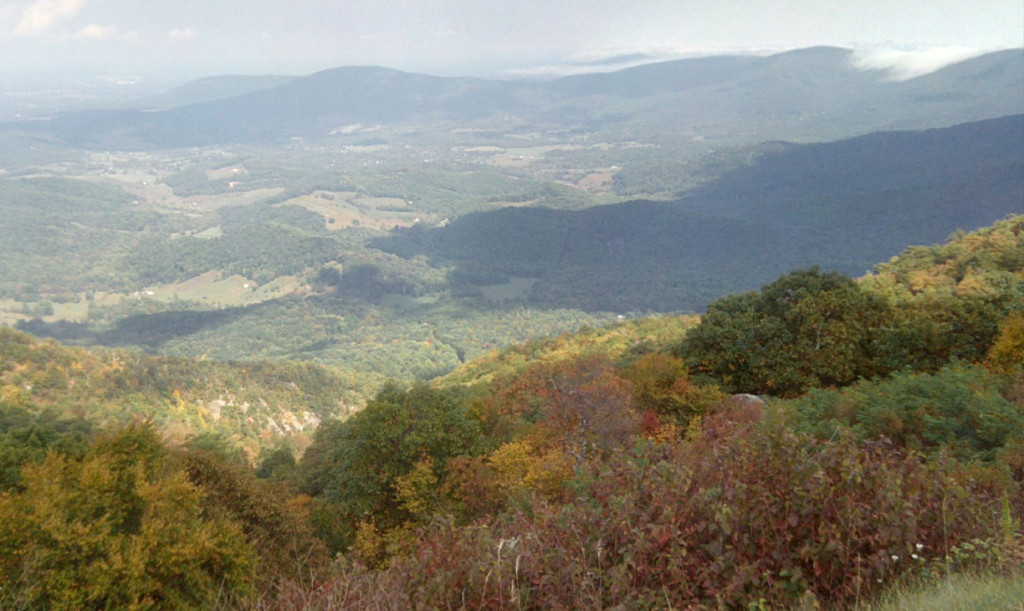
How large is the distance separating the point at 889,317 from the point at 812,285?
3194 mm

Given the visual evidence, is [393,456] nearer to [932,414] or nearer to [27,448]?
[27,448]

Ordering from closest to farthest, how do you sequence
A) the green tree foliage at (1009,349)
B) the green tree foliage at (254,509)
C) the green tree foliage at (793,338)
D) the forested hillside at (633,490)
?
1. the forested hillside at (633,490)
2. the green tree foliage at (254,509)
3. the green tree foliage at (1009,349)
4. the green tree foliage at (793,338)

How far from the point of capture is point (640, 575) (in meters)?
4.84

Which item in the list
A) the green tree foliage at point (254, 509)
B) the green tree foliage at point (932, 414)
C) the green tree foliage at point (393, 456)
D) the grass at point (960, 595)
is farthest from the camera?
the green tree foliage at point (393, 456)

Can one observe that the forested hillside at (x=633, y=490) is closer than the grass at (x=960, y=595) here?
No

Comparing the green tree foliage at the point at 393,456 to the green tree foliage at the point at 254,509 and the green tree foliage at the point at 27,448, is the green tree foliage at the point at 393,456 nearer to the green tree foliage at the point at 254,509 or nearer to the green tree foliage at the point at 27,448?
the green tree foliage at the point at 254,509

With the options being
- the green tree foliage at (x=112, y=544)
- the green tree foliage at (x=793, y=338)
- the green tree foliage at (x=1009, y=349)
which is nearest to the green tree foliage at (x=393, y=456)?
the green tree foliage at (x=112, y=544)

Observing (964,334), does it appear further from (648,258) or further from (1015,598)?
(648,258)

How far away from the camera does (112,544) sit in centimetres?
822

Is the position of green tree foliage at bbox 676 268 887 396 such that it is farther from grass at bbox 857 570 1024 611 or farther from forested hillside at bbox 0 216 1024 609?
grass at bbox 857 570 1024 611

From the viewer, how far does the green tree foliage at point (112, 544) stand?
7.56m

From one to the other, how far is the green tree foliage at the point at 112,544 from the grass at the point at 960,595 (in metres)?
7.54

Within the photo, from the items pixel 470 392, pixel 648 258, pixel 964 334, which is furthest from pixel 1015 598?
pixel 648 258

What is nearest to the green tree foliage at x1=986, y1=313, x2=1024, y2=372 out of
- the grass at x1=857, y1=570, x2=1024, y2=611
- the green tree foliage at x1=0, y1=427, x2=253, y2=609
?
the grass at x1=857, y1=570, x2=1024, y2=611
